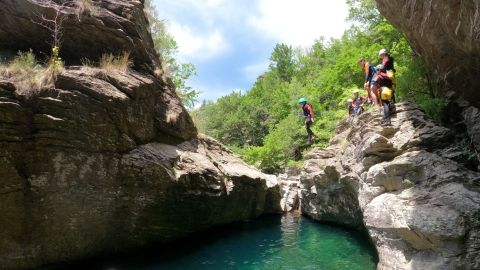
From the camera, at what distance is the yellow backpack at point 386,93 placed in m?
11.2

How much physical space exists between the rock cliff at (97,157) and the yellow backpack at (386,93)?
24.2 feet

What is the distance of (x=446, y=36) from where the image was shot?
10438mm

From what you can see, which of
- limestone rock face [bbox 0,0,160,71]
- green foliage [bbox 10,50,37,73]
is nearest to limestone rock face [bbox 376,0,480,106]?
limestone rock face [bbox 0,0,160,71]

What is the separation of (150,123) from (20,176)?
4796 millimetres

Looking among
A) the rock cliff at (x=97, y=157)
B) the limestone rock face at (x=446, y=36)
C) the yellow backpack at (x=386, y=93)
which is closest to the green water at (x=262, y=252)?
the rock cliff at (x=97, y=157)

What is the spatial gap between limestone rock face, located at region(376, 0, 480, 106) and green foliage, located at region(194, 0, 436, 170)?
2.92ft

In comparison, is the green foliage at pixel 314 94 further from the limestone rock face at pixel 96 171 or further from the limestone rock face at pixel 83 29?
the limestone rock face at pixel 83 29

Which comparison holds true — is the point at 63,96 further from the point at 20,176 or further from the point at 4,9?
the point at 4,9

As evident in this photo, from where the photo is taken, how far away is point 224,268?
11328 millimetres

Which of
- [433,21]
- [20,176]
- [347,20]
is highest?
[347,20]

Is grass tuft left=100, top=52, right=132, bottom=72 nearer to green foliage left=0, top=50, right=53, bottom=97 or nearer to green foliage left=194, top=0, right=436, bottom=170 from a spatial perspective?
green foliage left=0, top=50, right=53, bottom=97

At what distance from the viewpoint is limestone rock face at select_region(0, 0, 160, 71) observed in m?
11.9

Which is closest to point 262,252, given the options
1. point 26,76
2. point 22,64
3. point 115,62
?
point 115,62

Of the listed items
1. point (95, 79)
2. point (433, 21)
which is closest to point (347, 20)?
point (433, 21)
